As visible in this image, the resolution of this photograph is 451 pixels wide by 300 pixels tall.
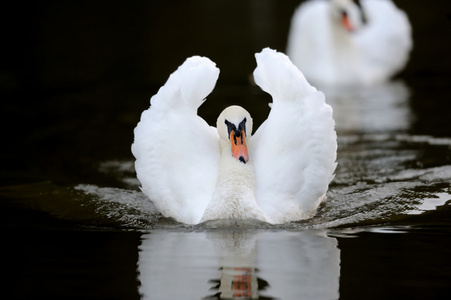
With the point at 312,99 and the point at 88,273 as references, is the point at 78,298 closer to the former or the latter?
the point at 88,273

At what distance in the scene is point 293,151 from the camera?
6.96m

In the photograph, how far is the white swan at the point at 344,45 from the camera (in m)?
15.0

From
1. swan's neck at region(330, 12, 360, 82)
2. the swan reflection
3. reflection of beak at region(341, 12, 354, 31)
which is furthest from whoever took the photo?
reflection of beak at region(341, 12, 354, 31)

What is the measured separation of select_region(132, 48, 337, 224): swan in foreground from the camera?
6.86m

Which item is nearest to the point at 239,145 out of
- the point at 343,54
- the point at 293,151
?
the point at 293,151

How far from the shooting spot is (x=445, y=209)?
23.4 ft

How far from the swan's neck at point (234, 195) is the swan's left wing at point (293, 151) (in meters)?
0.11

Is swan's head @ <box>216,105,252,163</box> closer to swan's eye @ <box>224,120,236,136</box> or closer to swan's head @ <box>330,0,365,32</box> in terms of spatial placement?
swan's eye @ <box>224,120,236,136</box>

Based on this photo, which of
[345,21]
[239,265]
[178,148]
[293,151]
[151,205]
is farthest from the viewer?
[345,21]

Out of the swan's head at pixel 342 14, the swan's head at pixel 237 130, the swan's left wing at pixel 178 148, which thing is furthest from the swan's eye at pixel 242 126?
the swan's head at pixel 342 14

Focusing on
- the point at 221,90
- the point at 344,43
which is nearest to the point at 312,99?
the point at 221,90

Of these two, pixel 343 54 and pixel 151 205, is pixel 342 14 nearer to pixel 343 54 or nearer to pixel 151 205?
pixel 343 54

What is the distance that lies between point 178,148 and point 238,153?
48 centimetres

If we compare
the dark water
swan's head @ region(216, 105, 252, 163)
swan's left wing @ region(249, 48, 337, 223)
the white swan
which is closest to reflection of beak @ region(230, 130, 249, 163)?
swan's head @ region(216, 105, 252, 163)
